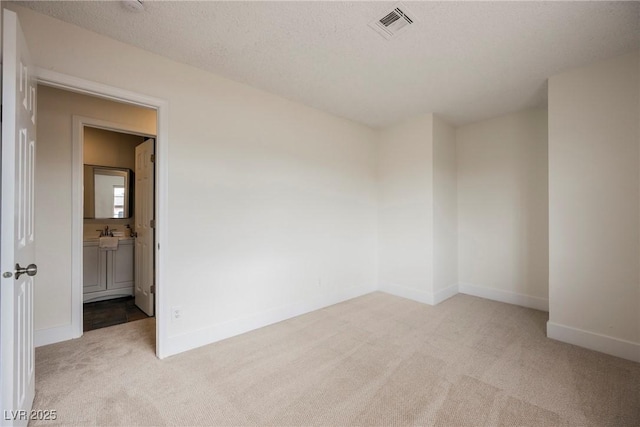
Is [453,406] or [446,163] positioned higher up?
[446,163]

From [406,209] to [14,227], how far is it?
3.83 metres

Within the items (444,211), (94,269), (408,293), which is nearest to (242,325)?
(408,293)

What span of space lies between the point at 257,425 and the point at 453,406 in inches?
47.7

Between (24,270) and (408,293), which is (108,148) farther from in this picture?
(408,293)

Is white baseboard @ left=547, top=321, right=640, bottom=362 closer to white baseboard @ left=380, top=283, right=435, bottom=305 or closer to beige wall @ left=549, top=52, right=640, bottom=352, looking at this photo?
beige wall @ left=549, top=52, right=640, bottom=352

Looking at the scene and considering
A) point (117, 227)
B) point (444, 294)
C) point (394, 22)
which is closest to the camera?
point (394, 22)

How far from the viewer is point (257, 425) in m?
1.59

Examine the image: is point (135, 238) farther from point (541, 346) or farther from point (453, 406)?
point (541, 346)

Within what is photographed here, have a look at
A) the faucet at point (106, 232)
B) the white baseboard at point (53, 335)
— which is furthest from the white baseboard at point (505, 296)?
the faucet at point (106, 232)

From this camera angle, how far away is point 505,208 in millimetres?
3824

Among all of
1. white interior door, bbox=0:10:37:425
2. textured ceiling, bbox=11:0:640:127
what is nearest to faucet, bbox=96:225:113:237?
white interior door, bbox=0:10:37:425

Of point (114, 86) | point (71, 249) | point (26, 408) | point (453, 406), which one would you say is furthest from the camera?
point (71, 249)

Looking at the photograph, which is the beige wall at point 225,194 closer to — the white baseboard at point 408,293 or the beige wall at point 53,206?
the beige wall at point 53,206

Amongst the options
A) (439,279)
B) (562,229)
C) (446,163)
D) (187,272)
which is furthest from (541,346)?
(187,272)
